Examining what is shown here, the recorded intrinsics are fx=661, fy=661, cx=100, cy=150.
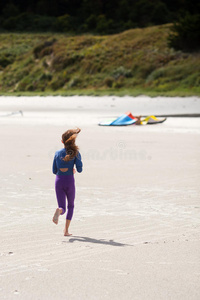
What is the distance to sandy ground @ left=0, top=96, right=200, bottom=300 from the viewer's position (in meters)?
4.71

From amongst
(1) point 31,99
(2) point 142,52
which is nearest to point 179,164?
(1) point 31,99

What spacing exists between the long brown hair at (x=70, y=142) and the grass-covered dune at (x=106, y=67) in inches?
1065

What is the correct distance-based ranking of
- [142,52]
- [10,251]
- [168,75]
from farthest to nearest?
[142,52] < [168,75] < [10,251]

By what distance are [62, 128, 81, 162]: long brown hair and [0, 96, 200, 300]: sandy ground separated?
2.53 feet

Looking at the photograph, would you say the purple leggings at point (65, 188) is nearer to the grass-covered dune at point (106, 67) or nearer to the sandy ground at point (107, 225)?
the sandy ground at point (107, 225)

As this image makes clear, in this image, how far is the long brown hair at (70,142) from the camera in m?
5.90

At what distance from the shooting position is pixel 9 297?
14.5ft

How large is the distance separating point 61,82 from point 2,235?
3984 centimetres

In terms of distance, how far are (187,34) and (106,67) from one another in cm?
616

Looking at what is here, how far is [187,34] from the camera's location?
136ft

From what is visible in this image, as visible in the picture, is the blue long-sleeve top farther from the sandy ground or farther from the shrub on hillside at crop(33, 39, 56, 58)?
the shrub on hillside at crop(33, 39, 56, 58)

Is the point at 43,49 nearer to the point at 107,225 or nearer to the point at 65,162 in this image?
the point at 107,225

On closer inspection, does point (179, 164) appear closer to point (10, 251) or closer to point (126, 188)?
point (126, 188)

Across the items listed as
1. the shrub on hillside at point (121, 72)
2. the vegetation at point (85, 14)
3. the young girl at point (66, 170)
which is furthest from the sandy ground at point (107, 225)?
the vegetation at point (85, 14)
